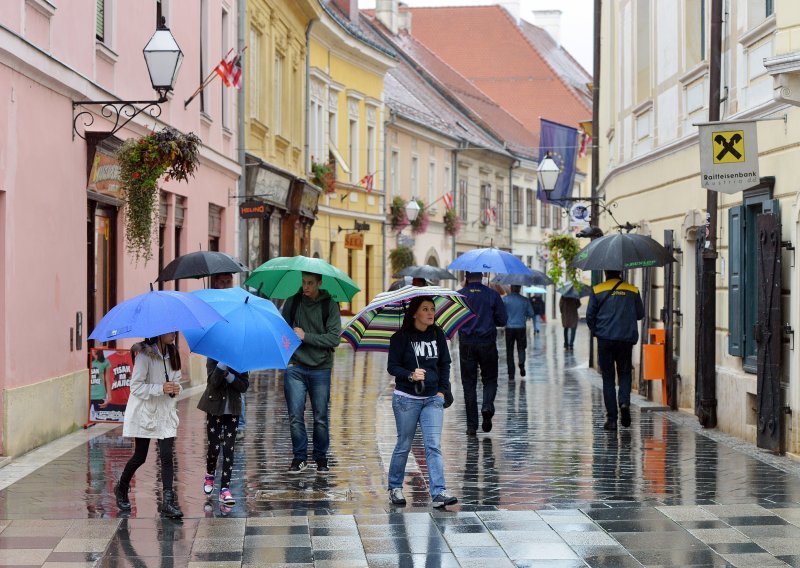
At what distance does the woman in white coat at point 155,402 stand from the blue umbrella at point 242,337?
0.22 metres

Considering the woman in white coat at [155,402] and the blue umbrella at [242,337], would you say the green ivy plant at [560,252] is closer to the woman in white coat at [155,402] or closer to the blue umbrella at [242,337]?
the blue umbrella at [242,337]

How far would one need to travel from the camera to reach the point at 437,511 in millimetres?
9453

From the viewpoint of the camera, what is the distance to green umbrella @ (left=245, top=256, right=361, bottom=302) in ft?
37.2

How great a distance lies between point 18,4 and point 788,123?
685 cm

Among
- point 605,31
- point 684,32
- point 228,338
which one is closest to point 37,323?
point 228,338

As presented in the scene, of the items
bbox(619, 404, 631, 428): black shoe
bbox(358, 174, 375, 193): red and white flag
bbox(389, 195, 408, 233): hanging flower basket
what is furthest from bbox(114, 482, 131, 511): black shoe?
bbox(389, 195, 408, 233): hanging flower basket

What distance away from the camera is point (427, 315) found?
32.2ft

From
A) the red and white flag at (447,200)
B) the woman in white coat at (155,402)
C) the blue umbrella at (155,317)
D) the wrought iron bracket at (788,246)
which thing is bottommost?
the woman in white coat at (155,402)

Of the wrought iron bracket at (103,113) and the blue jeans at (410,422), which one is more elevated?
the wrought iron bracket at (103,113)

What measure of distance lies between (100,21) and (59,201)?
307cm

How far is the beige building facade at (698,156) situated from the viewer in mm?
12500

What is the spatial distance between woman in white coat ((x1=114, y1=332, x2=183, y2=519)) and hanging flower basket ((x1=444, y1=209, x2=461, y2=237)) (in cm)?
4108

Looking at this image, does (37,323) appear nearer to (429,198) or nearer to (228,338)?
(228,338)

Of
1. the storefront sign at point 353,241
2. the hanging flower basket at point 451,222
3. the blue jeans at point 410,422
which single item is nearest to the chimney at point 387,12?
the hanging flower basket at point 451,222
